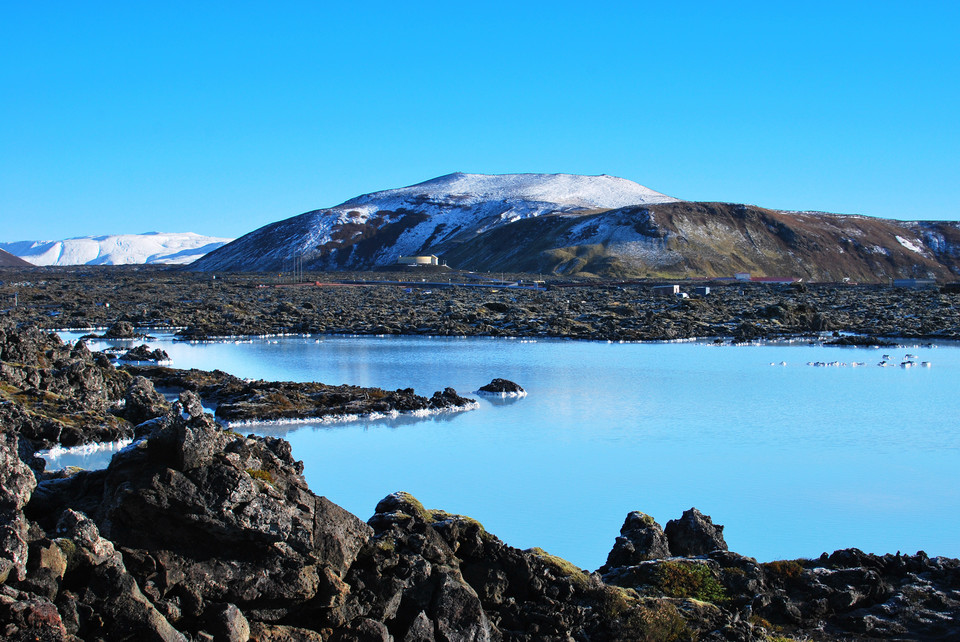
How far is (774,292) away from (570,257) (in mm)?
51756

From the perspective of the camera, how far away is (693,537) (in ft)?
27.6

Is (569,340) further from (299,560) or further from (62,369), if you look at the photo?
(299,560)

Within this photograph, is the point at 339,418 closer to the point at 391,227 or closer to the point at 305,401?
the point at 305,401

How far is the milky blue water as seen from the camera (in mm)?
10242

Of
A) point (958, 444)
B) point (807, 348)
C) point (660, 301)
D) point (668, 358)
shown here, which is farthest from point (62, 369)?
point (660, 301)

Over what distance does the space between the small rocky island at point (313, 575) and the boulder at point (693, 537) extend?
0.54 m

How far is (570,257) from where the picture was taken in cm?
11912

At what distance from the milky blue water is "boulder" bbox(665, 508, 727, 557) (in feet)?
2.63

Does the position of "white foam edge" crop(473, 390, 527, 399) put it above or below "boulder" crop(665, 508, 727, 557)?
above

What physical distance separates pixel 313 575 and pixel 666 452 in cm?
940

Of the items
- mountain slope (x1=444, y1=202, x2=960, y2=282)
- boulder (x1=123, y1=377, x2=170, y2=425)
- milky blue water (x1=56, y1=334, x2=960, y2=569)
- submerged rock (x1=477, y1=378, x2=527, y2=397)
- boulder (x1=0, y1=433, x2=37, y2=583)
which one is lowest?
milky blue water (x1=56, y1=334, x2=960, y2=569)

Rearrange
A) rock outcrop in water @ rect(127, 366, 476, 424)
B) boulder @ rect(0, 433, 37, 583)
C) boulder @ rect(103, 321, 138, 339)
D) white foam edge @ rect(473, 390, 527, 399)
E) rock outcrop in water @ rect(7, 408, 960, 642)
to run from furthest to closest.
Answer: boulder @ rect(103, 321, 138, 339) < white foam edge @ rect(473, 390, 527, 399) < rock outcrop in water @ rect(127, 366, 476, 424) < rock outcrop in water @ rect(7, 408, 960, 642) < boulder @ rect(0, 433, 37, 583)

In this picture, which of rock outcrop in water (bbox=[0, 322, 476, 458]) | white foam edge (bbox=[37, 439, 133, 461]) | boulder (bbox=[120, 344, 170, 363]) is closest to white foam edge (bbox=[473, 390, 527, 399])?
rock outcrop in water (bbox=[0, 322, 476, 458])

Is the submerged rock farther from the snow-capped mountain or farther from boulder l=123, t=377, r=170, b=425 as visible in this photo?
the snow-capped mountain
